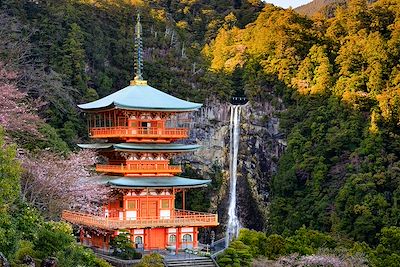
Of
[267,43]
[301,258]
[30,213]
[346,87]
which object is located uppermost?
[267,43]

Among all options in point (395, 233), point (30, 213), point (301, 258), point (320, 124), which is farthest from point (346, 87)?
point (30, 213)

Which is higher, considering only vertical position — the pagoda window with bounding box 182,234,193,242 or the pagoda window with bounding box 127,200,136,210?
the pagoda window with bounding box 127,200,136,210

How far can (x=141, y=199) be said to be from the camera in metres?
27.6

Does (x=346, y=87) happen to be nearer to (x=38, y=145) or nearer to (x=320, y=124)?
(x=320, y=124)

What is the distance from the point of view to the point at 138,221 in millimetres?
26453

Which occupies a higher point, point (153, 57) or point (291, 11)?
point (291, 11)

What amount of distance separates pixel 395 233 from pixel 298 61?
27325 millimetres

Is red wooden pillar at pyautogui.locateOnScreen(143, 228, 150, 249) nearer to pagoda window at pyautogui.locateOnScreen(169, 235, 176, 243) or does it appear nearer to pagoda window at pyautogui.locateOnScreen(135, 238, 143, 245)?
pagoda window at pyautogui.locateOnScreen(135, 238, 143, 245)

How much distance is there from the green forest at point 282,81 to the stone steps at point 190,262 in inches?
68.0

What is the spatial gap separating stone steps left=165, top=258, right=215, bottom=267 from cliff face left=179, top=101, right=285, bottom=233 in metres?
22.8

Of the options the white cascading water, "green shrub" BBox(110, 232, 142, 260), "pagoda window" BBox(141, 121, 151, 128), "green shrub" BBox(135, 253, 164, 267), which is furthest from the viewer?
the white cascading water

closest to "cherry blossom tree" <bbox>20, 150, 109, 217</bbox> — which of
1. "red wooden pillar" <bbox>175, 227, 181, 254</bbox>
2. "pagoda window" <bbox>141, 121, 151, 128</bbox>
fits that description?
"pagoda window" <bbox>141, 121, 151, 128</bbox>

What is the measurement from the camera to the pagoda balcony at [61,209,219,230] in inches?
1020

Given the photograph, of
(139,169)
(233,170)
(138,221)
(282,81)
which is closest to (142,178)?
(139,169)
